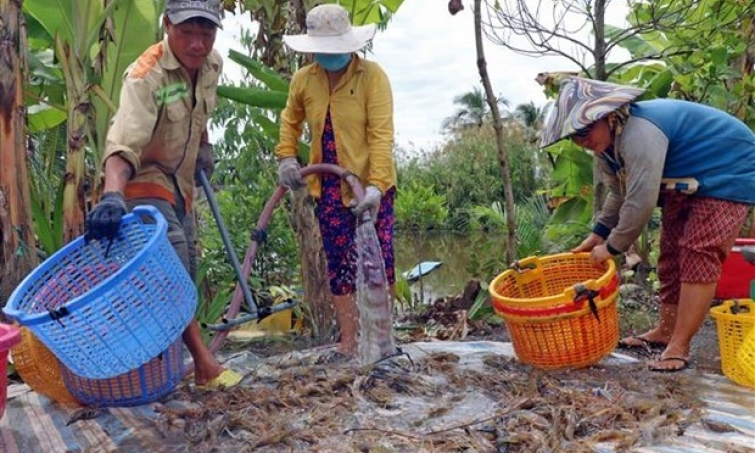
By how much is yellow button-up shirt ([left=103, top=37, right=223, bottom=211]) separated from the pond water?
3032 millimetres

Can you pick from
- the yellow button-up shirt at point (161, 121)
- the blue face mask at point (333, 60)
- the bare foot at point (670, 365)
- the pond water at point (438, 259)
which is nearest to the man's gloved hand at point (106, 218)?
the yellow button-up shirt at point (161, 121)

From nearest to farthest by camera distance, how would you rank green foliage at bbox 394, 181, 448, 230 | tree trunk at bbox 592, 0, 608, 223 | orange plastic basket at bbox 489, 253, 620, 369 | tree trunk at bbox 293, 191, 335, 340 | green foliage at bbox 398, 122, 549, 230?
orange plastic basket at bbox 489, 253, 620, 369 → tree trunk at bbox 293, 191, 335, 340 → tree trunk at bbox 592, 0, 608, 223 → green foliage at bbox 394, 181, 448, 230 → green foliage at bbox 398, 122, 549, 230

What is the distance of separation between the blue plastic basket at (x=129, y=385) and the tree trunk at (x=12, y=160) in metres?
0.76

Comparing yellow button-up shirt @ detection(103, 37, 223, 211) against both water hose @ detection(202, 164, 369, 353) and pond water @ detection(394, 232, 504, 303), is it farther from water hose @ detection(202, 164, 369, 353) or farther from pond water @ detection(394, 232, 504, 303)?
pond water @ detection(394, 232, 504, 303)

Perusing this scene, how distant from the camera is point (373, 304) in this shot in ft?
10.5

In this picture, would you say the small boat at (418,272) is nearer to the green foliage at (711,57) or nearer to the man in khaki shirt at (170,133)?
the green foliage at (711,57)

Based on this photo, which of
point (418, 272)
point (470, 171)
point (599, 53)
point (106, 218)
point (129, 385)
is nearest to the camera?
point (106, 218)

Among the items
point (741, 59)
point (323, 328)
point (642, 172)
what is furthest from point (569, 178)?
point (642, 172)

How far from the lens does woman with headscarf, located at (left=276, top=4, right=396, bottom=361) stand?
3141 millimetres

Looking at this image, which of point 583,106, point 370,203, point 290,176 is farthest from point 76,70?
point 583,106

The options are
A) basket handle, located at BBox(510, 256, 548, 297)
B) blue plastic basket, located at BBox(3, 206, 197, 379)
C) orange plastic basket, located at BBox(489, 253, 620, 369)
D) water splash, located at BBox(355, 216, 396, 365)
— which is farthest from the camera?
basket handle, located at BBox(510, 256, 548, 297)

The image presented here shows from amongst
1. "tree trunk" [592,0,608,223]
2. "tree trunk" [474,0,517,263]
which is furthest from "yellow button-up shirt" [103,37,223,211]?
"tree trunk" [592,0,608,223]

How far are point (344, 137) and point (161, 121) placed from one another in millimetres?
847

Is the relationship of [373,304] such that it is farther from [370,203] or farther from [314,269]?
[314,269]
